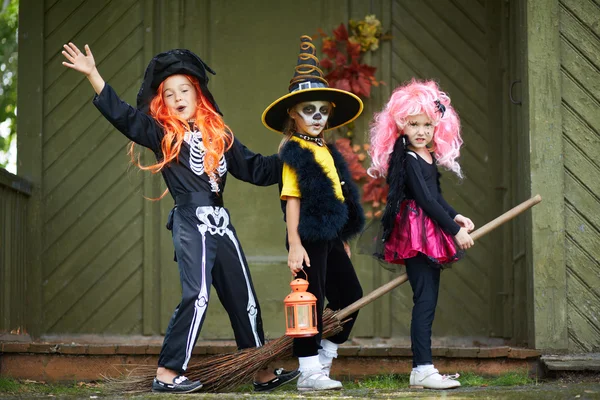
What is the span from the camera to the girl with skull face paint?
16.1 ft

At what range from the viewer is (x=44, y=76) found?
7215 millimetres

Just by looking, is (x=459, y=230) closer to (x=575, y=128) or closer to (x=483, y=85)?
(x=575, y=128)

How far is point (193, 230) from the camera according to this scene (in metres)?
4.91

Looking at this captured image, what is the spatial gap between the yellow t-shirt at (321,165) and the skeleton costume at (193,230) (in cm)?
37

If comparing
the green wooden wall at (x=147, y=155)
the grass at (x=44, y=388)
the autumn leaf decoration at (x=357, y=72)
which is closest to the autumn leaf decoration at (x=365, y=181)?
the autumn leaf decoration at (x=357, y=72)

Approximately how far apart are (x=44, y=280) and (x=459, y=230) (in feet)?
12.0

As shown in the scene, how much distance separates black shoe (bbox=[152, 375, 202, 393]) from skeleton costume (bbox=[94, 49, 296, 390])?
57mm

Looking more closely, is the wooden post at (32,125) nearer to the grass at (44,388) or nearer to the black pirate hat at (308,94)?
the grass at (44,388)

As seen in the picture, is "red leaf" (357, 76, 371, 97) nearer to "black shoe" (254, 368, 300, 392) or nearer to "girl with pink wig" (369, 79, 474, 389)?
"girl with pink wig" (369, 79, 474, 389)

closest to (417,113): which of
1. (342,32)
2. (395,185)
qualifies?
(395,185)

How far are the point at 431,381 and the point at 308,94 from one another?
1698 mm

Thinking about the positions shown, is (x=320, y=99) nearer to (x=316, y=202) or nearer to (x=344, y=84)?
(x=316, y=202)

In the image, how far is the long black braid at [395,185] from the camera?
5.06m

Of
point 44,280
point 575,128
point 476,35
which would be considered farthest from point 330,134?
point 44,280
